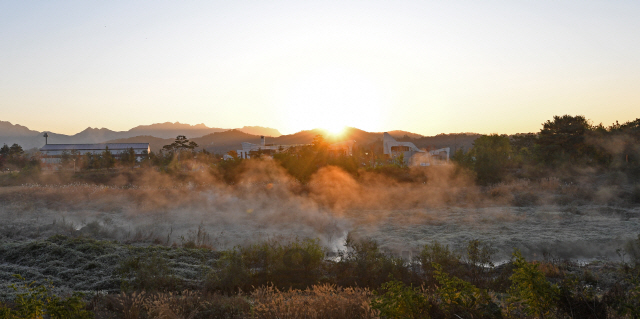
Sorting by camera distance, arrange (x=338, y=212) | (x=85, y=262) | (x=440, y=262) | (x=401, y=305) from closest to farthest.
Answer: (x=401, y=305)
(x=440, y=262)
(x=85, y=262)
(x=338, y=212)

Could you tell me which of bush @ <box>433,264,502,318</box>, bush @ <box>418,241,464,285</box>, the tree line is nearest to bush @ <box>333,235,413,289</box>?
bush @ <box>418,241,464,285</box>

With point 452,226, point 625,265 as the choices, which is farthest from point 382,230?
point 625,265

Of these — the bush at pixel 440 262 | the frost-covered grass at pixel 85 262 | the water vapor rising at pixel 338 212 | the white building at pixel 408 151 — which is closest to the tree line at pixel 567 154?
the water vapor rising at pixel 338 212

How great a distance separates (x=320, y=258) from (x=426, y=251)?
3.04m

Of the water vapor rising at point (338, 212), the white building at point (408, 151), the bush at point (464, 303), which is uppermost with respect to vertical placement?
the white building at point (408, 151)

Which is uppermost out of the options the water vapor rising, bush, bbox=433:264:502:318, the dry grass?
bush, bbox=433:264:502:318

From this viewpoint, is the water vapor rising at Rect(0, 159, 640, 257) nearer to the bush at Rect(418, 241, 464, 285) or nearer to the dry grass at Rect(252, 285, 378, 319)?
the bush at Rect(418, 241, 464, 285)

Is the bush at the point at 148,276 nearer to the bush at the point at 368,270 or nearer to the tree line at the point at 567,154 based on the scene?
the bush at the point at 368,270

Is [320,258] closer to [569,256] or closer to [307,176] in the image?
[569,256]

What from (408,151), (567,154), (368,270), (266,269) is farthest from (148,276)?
(408,151)

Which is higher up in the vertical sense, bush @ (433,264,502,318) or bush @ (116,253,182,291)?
bush @ (433,264,502,318)

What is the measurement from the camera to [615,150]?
35.6 metres

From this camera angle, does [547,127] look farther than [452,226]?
Yes

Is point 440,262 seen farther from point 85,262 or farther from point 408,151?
point 408,151
